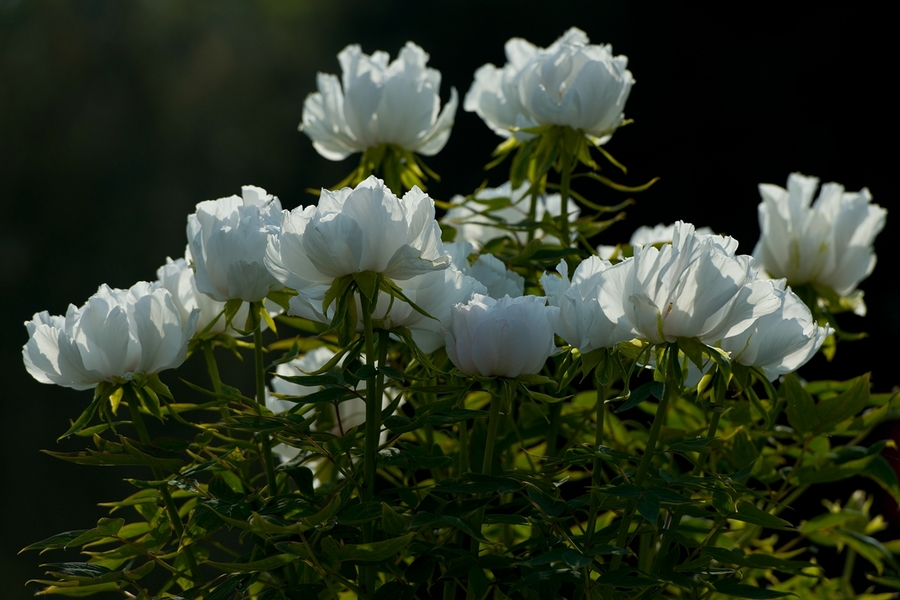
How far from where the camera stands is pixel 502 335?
37cm

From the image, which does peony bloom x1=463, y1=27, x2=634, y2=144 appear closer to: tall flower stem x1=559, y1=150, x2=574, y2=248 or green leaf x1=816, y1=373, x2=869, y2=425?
tall flower stem x1=559, y1=150, x2=574, y2=248

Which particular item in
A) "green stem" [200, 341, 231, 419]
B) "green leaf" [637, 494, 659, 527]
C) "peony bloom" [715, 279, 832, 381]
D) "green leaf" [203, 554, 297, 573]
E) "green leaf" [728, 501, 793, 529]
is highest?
"green stem" [200, 341, 231, 419]

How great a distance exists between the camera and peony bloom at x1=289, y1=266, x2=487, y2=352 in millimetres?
396

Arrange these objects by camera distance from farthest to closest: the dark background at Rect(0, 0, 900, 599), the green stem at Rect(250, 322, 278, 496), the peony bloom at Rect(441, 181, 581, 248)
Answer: the dark background at Rect(0, 0, 900, 599) < the peony bloom at Rect(441, 181, 581, 248) < the green stem at Rect(250, 322, 278, 496)

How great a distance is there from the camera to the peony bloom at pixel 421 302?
40 centimetres

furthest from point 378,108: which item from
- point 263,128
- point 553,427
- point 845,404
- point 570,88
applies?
point 263,128

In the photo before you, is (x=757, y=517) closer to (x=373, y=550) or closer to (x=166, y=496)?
(x=373, y=550)

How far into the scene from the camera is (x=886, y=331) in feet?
5.54

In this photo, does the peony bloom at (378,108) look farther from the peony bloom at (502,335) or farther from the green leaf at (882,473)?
the green leaf at (882,473)


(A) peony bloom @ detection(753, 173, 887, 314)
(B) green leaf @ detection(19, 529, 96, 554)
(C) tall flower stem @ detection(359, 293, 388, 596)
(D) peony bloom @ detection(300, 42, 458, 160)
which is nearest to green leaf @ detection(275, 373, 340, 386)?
(C) tall flower stem @ detection(359, 293, 388, 596)

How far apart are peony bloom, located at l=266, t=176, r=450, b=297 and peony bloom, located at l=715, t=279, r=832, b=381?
5.5 inches

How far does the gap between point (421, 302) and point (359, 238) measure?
57 mm

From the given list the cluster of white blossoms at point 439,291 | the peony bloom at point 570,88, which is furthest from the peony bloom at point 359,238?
the peony bloom at point 570,88

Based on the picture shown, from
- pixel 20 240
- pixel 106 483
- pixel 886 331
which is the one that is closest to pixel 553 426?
pixel 886 331
